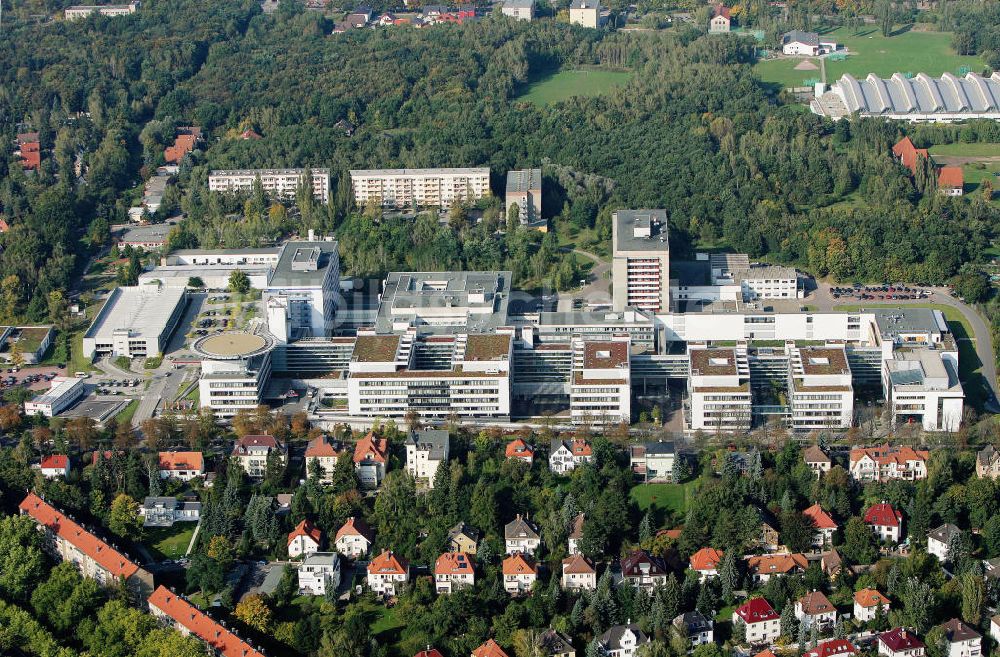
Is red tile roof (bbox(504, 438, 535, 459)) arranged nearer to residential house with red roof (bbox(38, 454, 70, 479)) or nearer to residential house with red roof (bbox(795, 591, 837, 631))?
residential house with red roof (bbox(795, 591, 837, 631))

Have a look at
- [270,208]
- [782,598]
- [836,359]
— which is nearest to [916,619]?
Result: [782,598]

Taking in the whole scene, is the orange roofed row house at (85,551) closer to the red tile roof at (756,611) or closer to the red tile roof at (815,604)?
the red tile roof at (756,611)

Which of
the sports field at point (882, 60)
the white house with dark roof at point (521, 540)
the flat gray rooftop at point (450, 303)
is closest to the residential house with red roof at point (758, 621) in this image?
the white house with dark roof at point (521, 540)

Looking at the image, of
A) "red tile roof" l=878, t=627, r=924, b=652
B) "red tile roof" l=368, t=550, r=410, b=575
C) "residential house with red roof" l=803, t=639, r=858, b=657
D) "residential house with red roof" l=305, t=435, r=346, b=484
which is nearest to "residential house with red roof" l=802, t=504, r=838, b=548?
"red tile roof" l=878, t=627, r=924, b=652

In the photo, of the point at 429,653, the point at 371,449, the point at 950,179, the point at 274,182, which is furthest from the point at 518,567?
the point at 950,179

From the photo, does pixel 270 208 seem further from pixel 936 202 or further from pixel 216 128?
pixel 936 202

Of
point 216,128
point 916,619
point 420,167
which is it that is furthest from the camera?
point 216,128
